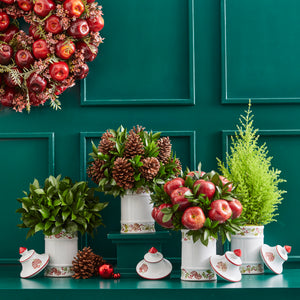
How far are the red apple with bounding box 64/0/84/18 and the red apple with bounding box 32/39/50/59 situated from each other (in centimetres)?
16

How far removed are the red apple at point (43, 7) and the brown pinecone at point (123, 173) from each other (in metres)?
0.69

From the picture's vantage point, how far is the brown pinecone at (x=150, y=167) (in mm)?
1845

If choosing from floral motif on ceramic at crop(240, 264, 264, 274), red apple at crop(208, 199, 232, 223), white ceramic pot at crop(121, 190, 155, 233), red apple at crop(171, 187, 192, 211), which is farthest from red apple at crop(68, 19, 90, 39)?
floral motif on ceramic at crop(240, 264, 264, 274)

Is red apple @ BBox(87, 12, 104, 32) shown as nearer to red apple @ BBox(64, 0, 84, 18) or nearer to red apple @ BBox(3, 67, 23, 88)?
red apple @ BBox(64, 0, 84, 18)

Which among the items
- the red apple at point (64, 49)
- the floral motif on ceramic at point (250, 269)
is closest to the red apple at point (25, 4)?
the red apple at point (64, 49)

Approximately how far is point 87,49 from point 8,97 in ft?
1.31

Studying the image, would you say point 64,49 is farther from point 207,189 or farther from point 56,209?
point 207,189

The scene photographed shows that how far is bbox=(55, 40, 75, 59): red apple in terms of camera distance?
197 centimetres

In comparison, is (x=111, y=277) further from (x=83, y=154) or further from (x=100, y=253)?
A: (x=83, y=154)

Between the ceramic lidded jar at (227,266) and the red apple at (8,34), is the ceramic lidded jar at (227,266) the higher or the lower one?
the lower one

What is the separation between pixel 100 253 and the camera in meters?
2.14

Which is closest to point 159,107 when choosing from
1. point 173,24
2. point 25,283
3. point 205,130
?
point 205,130

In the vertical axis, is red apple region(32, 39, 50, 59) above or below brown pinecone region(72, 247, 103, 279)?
above

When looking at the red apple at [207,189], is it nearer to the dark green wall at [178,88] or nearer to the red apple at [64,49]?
the dark green wall at [178,88]
